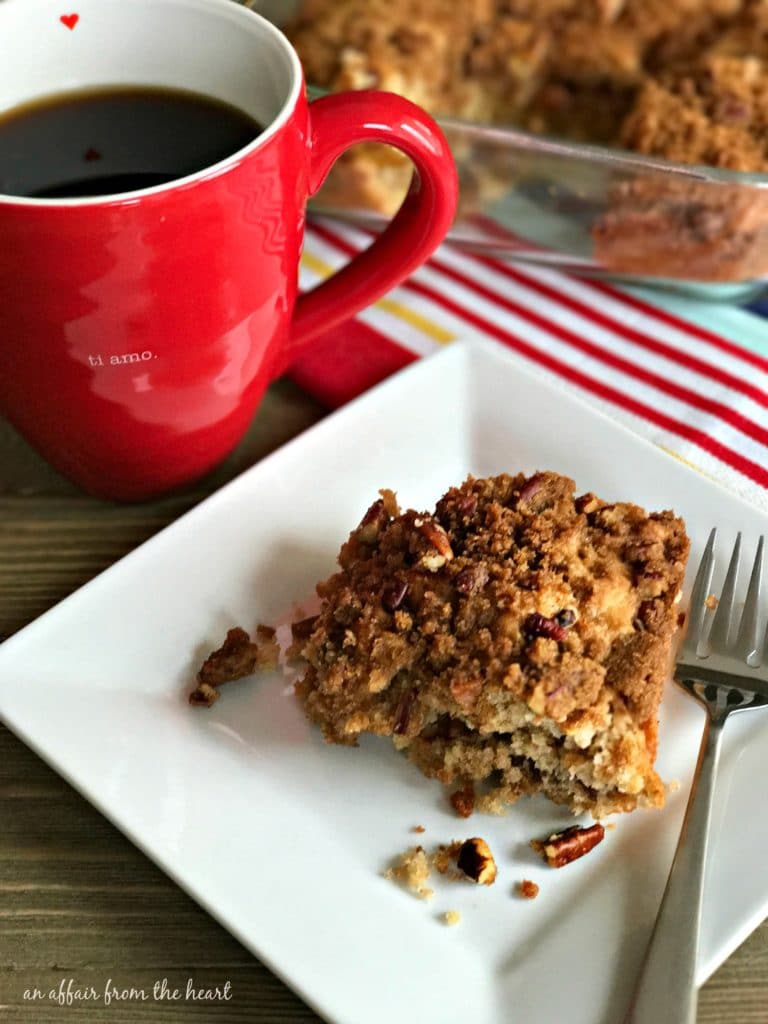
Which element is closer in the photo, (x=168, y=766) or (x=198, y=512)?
(x=168, y=766)

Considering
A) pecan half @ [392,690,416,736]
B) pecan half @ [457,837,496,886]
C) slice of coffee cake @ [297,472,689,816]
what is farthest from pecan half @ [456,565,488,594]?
pecan half @ [457,837,496,886]

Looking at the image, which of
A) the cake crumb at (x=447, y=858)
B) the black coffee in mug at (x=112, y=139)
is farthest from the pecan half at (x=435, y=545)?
the black coffee in mug at (x=112, y=139)

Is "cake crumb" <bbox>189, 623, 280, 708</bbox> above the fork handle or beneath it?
beneath

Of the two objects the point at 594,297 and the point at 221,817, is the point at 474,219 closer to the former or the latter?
the point at 594,297

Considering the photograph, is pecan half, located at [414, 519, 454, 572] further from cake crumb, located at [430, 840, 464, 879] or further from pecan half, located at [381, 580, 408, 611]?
cake crumb, located at [430, 840, 464, 879]

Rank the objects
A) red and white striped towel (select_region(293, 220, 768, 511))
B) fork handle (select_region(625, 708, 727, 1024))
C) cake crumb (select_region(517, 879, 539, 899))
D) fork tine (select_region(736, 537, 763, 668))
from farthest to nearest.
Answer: red and white striped towel (select_region(293, 220, 768, 511)) → fork tine (select_region(736, 537, 763, 668)) → cake crumb (select_region(517, 879, 539, 899)) → fork handle (select_region(625, 708, 727, 1024))

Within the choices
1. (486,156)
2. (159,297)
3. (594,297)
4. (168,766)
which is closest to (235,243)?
(159,297)

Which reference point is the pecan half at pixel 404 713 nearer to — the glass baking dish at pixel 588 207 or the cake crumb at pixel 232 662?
the cake crumb at pixel 232 662
